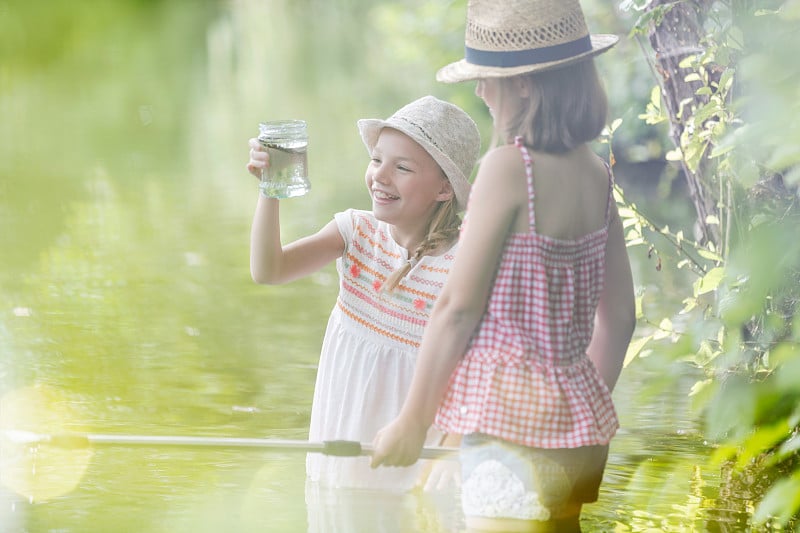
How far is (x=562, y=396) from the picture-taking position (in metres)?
2.65

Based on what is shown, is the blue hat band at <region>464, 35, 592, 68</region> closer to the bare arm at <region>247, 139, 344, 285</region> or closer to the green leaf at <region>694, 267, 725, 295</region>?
the bare arm at <region>247, 139, 344, 285</region>

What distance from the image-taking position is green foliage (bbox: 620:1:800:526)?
81.8 inches

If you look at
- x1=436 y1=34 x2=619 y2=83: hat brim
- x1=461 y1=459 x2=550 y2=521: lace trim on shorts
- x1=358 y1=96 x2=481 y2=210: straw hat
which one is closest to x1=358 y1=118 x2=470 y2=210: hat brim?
x1=358 y1=96 x2=481 y2=210: straw hat

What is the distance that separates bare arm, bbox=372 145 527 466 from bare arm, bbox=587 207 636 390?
0.35m

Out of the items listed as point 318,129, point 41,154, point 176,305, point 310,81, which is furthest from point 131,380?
point 310,81

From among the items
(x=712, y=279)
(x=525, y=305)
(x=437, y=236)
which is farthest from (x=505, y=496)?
(x=712, y=279)

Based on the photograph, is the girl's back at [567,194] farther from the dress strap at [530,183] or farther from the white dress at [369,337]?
Result: the white dress at [369,337]

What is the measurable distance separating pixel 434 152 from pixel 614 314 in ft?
2.12

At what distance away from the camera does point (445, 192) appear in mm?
3449

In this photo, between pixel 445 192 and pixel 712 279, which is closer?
Result: pixel 445 192

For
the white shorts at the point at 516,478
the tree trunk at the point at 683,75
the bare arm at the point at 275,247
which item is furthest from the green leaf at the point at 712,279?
the white shorts at the point at 516,478

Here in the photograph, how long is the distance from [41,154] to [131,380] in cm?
741

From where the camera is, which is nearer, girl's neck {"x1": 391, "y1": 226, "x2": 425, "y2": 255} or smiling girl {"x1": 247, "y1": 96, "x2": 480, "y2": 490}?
smiling girl {"x1": 247, "y1": 96, "x2": 480, "y2": 490}

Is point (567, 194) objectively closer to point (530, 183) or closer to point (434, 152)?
point (530, 183)
